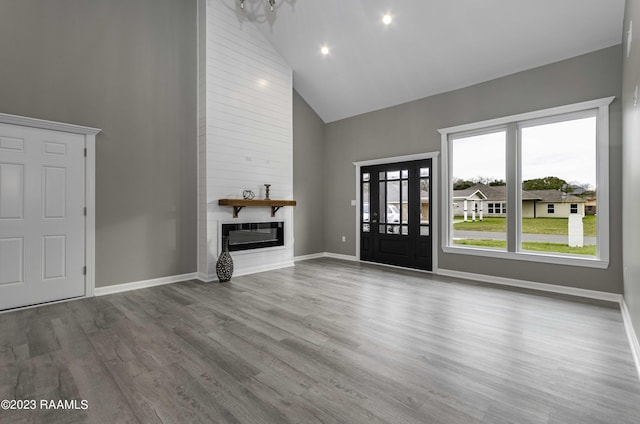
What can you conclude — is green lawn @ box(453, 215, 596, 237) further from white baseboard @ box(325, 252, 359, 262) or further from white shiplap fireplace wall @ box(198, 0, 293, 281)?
white shiplap fireplace wall @ box(198, 0, 293, 281)

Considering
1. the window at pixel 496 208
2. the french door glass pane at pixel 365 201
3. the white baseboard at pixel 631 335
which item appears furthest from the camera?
the french door glass pane at pixel 365 201

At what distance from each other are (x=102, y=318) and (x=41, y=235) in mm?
1426

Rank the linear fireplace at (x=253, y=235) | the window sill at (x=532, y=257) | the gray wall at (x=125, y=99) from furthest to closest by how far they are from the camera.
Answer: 1. the linear fireplace at (x=253, y=235)
2. the window sill at (x=532, y=257)
3. the gray wall at (x=125, y=99)

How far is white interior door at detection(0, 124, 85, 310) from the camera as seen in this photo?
3484mm

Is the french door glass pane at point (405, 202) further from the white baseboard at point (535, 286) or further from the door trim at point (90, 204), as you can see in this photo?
the door trim at point (90, 204)

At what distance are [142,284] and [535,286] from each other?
571cm

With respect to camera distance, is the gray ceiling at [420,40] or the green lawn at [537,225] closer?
the gray ceiling at [420,40]

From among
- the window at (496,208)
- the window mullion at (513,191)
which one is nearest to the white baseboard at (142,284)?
the window at (496,208)

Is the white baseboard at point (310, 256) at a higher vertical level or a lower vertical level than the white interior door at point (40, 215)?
lower

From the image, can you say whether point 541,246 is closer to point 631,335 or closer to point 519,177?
point 519,177

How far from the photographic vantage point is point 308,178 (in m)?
7.08

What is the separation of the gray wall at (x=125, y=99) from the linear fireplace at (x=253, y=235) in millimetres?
613

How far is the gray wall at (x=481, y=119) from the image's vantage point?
3.83 m

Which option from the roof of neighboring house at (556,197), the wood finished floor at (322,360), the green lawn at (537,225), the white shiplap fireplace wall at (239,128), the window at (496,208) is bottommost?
the wood finished floor at (322,360)
